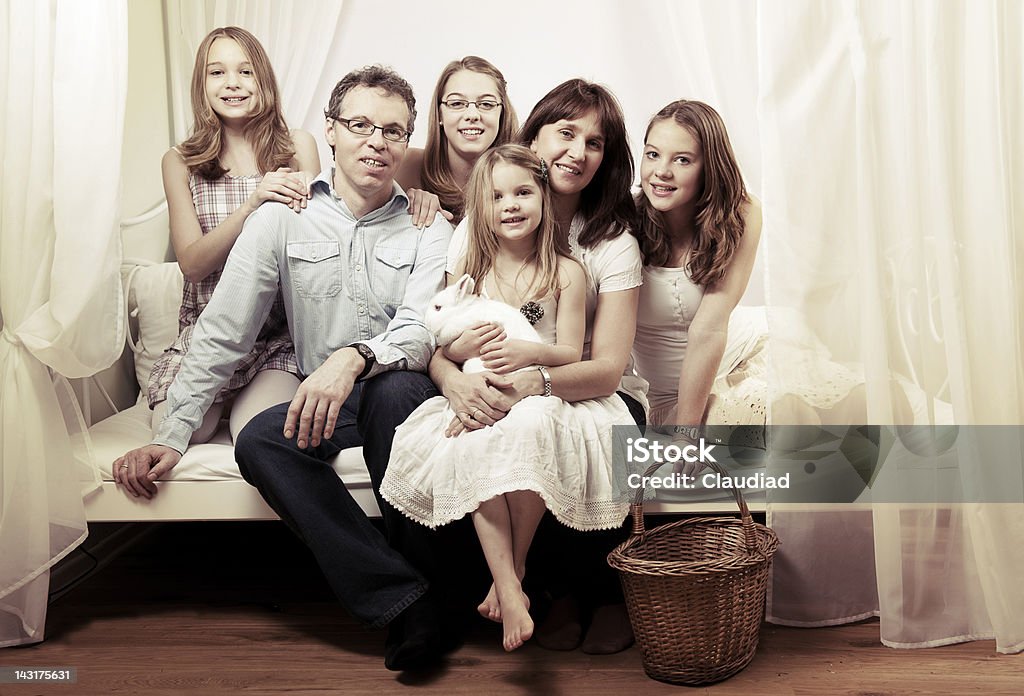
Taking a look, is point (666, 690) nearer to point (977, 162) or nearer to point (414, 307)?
point (414, 307)

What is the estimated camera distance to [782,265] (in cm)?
191

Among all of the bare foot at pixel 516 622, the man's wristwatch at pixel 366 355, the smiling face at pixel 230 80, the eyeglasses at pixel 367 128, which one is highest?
the smiling face at pixel 230 80

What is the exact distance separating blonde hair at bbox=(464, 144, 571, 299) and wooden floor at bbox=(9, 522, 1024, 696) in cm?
77

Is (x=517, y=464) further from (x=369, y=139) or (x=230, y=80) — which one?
(x=230, y=80)

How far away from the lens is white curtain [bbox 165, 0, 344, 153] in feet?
9.87

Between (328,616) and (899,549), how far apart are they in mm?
1239

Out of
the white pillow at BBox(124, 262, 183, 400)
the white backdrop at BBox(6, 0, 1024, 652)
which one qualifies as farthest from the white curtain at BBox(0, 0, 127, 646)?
the white pillow at BBox(124, 262, 183, 400)

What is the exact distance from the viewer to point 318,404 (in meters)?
1.98

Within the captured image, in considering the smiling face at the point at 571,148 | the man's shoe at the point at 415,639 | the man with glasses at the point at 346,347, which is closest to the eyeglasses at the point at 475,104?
the man with glasses at the point at 346,347

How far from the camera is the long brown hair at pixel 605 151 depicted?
2107mm

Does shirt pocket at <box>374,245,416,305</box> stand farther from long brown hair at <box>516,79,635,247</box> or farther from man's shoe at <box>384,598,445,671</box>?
man's shoe at <box>384,598,445,671</box>

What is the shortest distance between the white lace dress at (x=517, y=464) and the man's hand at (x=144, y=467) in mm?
539

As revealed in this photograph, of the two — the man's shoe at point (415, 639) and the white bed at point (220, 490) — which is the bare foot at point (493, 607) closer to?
the man's shoe at point (415, 639)

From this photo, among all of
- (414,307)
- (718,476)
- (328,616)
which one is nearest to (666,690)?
(718,476)
